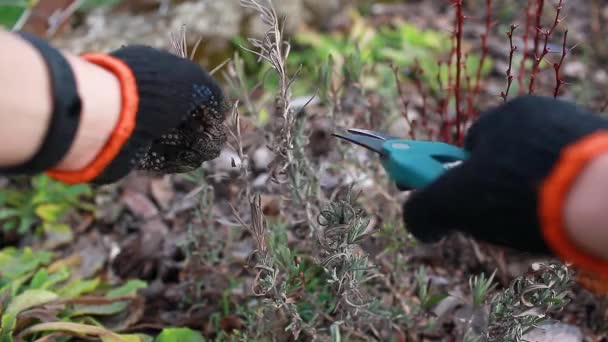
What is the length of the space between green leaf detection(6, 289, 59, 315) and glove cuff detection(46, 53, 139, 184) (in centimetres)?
67

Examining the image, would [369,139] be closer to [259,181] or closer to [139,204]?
[259,181]

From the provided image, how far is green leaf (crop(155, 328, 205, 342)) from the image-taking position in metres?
1.47

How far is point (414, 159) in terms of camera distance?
3.31 ft

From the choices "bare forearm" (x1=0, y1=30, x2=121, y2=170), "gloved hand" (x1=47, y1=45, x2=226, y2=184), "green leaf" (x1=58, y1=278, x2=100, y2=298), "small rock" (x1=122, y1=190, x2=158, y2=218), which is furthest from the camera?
"small rock" (x1=122, y1=190, x2=158, y2=218)

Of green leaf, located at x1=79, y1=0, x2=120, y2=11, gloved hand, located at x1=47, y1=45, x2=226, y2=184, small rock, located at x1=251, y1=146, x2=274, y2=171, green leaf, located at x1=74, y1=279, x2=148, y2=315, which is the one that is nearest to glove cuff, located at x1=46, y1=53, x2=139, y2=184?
gloved hand, located at x1=47, y1=45, x2=226, y2=184

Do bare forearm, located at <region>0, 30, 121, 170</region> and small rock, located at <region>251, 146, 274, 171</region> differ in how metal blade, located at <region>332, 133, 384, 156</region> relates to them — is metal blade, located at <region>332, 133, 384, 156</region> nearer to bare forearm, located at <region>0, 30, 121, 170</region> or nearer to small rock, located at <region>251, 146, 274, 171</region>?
bare forearm, located at <region>0, 30, 121, 170</region>

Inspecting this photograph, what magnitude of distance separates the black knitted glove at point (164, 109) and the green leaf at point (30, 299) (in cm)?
62

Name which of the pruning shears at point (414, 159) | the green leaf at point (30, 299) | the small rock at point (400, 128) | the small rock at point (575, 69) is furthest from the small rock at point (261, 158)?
the small rock at point (575, 69)

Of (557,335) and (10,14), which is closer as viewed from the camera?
(557,335)

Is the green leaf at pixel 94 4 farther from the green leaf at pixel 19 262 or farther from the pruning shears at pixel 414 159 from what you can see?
the pruning shears at pixel 414 159

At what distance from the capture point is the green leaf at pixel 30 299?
1.55m

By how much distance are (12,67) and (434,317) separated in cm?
119

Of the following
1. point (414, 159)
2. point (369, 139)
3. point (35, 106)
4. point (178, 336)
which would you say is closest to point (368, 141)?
point (369, 139)

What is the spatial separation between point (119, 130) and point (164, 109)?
0.08 metres
